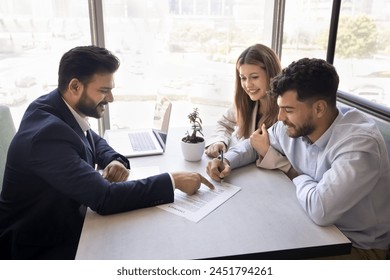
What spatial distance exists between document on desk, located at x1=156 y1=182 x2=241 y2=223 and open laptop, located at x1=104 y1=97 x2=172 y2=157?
502 millimetres

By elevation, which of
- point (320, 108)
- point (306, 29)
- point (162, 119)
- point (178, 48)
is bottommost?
point (162, 119)

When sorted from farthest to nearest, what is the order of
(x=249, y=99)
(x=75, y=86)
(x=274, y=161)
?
(x=249, y=99) → (x=274, y=161) → (x=75, y=86)

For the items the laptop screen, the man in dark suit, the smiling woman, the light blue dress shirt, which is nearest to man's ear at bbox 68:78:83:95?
the man in dark suit

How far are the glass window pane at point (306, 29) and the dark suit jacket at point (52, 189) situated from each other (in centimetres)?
169

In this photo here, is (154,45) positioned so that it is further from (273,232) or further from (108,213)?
(273,232)

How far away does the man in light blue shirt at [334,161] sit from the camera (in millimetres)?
1032

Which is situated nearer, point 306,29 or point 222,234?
point 222,234

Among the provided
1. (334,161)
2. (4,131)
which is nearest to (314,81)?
(334,161)

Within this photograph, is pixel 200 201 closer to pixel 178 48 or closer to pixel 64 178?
pixel 64 178

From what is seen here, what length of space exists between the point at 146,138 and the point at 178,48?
93 centimetres

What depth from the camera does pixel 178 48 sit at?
2.48m

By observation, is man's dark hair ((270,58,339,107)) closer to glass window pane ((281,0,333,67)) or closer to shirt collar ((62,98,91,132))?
shirt collar ((62,98,91,132))

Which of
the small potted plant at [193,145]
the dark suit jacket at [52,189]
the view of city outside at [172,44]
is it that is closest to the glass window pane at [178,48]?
the view of city outside at [172,44]
